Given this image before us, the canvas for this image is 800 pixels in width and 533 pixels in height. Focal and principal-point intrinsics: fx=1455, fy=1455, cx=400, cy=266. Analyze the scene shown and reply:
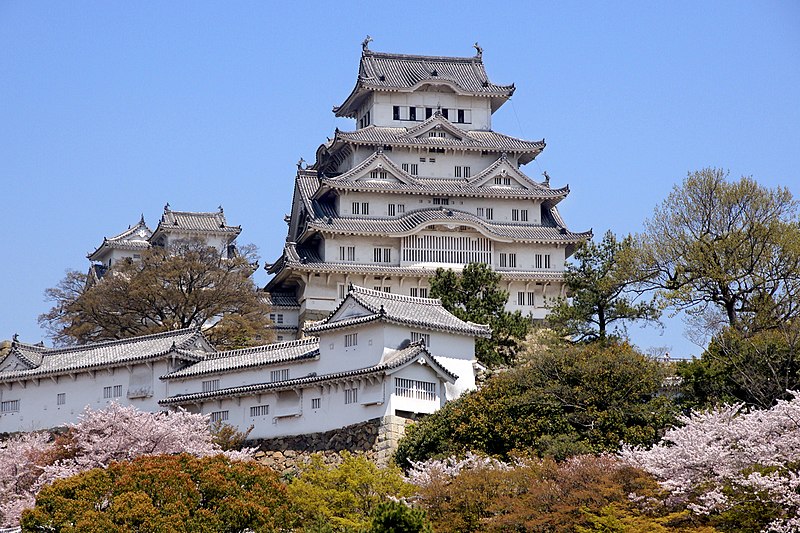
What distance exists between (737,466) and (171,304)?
3520cm

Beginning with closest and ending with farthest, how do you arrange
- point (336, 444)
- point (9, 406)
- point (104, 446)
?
1. point (104, 446)
2. point (336, 444)
3. point (9, 406)

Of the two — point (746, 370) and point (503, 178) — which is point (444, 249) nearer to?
point (503, 178)

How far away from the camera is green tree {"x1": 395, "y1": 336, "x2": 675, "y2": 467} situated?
4553 centimetres

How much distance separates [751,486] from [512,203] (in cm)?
4362

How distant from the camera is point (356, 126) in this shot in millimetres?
86750

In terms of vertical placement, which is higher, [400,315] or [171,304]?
[171,304]

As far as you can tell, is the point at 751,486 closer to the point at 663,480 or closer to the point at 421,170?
the point at 663,480

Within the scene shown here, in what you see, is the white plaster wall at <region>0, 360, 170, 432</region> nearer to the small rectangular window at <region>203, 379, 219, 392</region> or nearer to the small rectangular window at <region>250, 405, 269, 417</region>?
the small rectangular window at <region>203, 379, 219, 392</region>

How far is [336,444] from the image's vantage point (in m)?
50.8

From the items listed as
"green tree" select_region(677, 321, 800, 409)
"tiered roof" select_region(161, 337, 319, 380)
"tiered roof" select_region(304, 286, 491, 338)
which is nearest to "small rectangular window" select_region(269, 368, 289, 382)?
"tiered roof" select_region(161, 337, 319, 380)

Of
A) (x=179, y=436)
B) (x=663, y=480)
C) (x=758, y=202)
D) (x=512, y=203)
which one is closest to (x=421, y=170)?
(x=512, y=203)

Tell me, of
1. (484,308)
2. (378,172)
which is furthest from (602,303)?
(378,172)

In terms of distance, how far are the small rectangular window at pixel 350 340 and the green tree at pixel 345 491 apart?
860cm

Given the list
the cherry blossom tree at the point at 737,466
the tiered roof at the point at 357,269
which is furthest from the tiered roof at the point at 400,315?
the tiered roof at the point at 357,269
